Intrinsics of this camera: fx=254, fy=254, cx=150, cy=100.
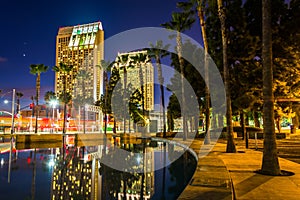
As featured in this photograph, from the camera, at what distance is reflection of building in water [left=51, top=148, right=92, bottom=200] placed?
24.6ft

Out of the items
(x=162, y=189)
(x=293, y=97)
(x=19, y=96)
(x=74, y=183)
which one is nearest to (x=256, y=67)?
(x=293, y=97)

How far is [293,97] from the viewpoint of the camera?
19609 millimetres

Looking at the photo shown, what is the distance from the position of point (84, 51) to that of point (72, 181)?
134 metres

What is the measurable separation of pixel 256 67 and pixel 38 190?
55.0ft

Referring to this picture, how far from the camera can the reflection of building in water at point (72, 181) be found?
7496 millimetres

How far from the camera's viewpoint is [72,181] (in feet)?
30.5

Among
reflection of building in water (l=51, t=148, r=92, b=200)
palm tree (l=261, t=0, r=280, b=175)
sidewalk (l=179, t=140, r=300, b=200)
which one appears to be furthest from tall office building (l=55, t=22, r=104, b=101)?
Result: sidewalk (l=179, t=140, r=300, b=200)

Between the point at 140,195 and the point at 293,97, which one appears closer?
the point at 140,195

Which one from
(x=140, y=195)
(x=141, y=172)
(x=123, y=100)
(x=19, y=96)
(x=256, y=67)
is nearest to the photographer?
(x=140, y=195)

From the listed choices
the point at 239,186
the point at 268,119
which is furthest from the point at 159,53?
the point at 239,186

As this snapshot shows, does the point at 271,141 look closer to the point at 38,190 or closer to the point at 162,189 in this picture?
the point at 162,189

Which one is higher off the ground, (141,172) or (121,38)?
(121,38)

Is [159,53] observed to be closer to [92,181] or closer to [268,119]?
[92,181]

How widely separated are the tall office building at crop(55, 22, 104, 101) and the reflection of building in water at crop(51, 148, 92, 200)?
109 m
